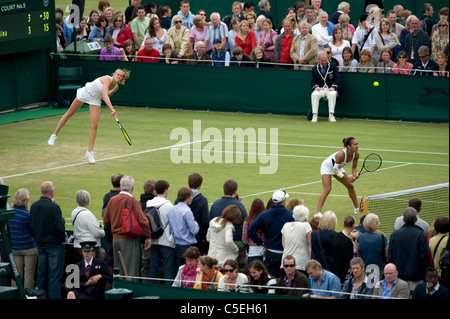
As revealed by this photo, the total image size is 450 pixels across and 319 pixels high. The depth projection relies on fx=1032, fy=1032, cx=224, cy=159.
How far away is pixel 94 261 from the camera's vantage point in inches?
543

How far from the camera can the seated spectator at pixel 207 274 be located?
1292 cm

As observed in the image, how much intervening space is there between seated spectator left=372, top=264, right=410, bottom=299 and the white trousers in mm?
15033

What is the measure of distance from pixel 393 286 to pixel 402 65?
1523 centimetres

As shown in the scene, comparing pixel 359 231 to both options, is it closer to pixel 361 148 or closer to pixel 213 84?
pixel 361 148

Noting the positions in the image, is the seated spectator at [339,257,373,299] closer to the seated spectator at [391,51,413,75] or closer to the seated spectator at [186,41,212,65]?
the seated spectator at [391,51,413,75]

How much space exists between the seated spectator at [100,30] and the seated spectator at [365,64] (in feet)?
27.2

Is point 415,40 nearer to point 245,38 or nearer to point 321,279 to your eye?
point 245,38

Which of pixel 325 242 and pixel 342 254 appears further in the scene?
pixel 325 242

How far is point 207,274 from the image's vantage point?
1308cm

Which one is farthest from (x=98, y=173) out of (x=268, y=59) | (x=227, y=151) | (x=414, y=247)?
(x=414, y=247)

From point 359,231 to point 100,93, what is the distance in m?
10.6

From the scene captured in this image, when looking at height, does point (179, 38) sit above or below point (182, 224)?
above

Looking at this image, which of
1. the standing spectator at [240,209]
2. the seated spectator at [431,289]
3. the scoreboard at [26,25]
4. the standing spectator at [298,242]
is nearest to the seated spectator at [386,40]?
the scoreboard at [26,25]

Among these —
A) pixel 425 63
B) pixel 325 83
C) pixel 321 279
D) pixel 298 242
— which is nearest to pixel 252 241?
pixel 298 242
